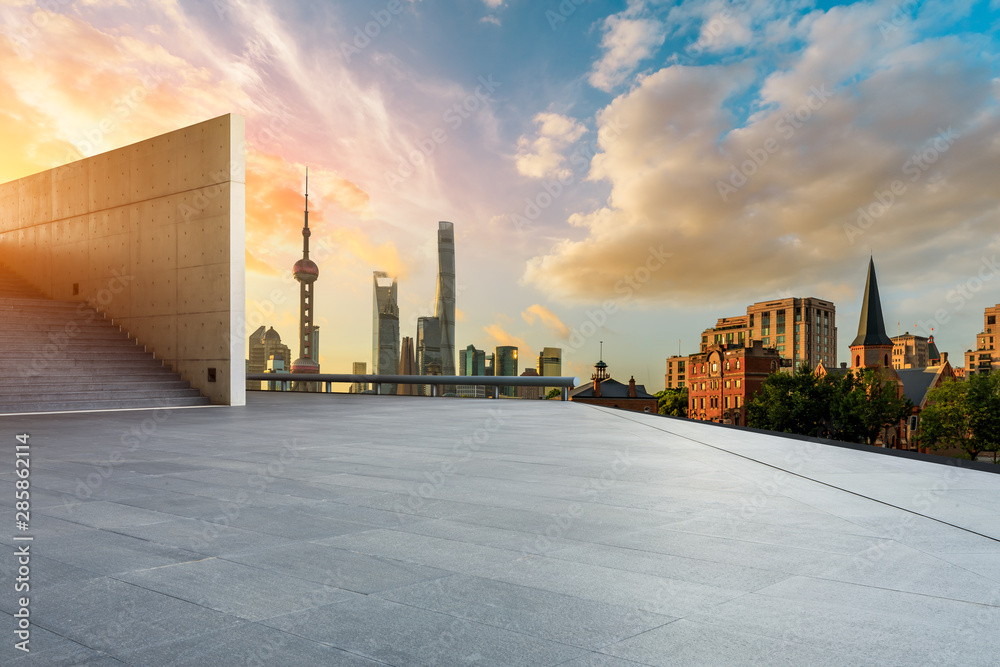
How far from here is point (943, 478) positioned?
5.71 m

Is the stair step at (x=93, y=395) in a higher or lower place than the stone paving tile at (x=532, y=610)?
lower

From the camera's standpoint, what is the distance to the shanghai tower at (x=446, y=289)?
170875 millimetres

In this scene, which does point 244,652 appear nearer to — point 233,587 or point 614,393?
point 233,587

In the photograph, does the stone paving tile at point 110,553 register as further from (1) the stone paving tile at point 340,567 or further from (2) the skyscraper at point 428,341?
(2) the skyscraper at point 428,341

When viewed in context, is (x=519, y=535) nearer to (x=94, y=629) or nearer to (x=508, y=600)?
(x=508, y=600)

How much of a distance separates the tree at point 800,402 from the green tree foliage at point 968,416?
9.88 meters

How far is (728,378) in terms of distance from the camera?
4176 inches

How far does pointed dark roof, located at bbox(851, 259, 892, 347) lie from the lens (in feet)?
321

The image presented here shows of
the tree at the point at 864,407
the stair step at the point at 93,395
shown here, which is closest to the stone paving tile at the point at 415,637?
the stair step at the point at 93,395

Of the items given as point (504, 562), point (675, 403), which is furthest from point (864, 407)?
point (504, 562)

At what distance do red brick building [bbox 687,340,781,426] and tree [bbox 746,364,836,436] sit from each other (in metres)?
22.8

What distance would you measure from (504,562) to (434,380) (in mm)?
16810

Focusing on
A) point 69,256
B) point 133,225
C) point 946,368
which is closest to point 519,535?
point 133,225

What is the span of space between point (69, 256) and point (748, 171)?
75.1 ft
